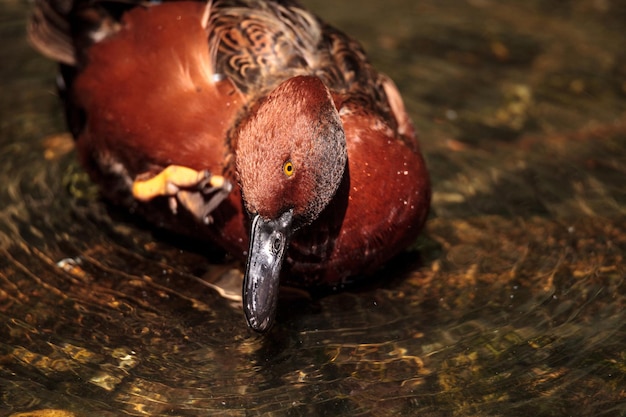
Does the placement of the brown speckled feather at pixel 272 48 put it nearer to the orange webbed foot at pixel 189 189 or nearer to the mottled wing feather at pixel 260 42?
the mottled wing feather at pixel 260 42

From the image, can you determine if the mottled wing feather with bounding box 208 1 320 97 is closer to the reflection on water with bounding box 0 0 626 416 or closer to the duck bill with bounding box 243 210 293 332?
the duck bill with bounding box 243 210 293 332

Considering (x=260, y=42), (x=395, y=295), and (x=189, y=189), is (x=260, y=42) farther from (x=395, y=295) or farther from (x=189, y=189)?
(x=395, y=295)

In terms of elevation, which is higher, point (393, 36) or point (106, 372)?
point (106, 372)

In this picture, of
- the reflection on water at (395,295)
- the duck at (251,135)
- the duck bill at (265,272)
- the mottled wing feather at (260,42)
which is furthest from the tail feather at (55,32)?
the duck bill at (265,272)

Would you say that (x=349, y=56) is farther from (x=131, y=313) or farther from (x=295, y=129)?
(x=131, y=313)

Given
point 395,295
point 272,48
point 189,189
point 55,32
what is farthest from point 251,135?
point 55,32

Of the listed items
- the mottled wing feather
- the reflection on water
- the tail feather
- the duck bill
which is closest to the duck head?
the duck bill

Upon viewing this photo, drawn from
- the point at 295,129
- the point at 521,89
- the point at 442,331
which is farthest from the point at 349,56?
the point at 521,89
